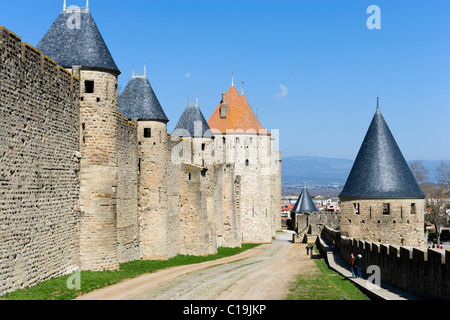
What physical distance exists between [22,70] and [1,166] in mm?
2810

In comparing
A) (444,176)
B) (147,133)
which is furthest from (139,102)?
(444,176)

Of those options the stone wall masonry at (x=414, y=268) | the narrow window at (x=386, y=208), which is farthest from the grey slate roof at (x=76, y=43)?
the narrow window at (x=386, y=208)

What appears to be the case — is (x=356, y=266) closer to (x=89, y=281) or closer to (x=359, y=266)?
(x=359, y=266)

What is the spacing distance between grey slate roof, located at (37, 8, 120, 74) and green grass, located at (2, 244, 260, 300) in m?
7.28

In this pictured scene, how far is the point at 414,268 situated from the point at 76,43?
1341 cm

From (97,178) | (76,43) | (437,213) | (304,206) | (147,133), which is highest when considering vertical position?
(76,43)

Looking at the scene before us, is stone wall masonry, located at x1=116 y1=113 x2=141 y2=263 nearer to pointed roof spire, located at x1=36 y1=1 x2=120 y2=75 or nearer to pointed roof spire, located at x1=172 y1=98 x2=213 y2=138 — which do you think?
pointed roof spire, located at x1=36 y1=1 x2=120 y2=75

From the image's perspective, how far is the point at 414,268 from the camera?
51.4 feet

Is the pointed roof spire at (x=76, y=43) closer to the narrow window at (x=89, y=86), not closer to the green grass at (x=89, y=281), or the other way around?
the narrow window at (x=89, y=86)

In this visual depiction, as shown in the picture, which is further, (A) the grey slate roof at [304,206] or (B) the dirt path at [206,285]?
(A) the grey slate roof at [304,206]

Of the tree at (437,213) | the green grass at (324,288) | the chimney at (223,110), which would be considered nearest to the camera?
the green grass at (324,288)

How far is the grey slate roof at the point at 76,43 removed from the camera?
19.8 m

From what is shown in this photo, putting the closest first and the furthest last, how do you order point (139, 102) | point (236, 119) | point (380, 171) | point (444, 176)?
point (139, 102), point (380, 171), point (236, 119), point (444, 176)

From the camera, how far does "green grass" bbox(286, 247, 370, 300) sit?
16.1 m
